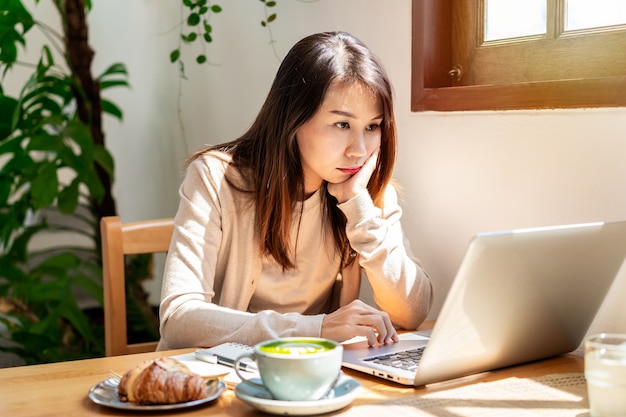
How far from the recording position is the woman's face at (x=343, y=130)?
1.47 meters

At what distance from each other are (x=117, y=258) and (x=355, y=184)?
0.51 m

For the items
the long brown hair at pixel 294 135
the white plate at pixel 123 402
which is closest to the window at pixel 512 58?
the long brown hair at pixel 294 135

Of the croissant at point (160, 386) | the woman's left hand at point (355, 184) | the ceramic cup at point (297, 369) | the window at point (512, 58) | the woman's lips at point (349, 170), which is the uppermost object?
the window at point (512, 58)

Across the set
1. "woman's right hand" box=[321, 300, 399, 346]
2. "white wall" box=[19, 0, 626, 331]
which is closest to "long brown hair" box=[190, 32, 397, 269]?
"white wall" box=[19, 0, 626, 331]

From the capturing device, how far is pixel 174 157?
274 cm

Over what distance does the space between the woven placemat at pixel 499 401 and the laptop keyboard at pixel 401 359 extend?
89 millimetres

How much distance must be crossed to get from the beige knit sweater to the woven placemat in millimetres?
425

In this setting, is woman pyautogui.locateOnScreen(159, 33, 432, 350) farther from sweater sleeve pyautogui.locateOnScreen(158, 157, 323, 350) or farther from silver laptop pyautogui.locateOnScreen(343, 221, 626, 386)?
silver laptop pyautogui.locateOnScreen(343, 221, 626, 386)

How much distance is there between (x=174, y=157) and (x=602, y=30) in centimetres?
158

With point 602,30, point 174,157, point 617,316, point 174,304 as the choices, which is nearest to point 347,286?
point 174,304

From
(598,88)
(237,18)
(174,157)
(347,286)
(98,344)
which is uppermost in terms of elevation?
(237,18)

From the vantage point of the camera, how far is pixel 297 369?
93 centimetres

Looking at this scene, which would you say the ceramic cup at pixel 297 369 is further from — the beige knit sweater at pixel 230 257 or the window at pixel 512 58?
the window at pixel 512 58

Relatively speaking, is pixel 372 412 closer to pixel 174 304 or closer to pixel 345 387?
pixel 345 387
